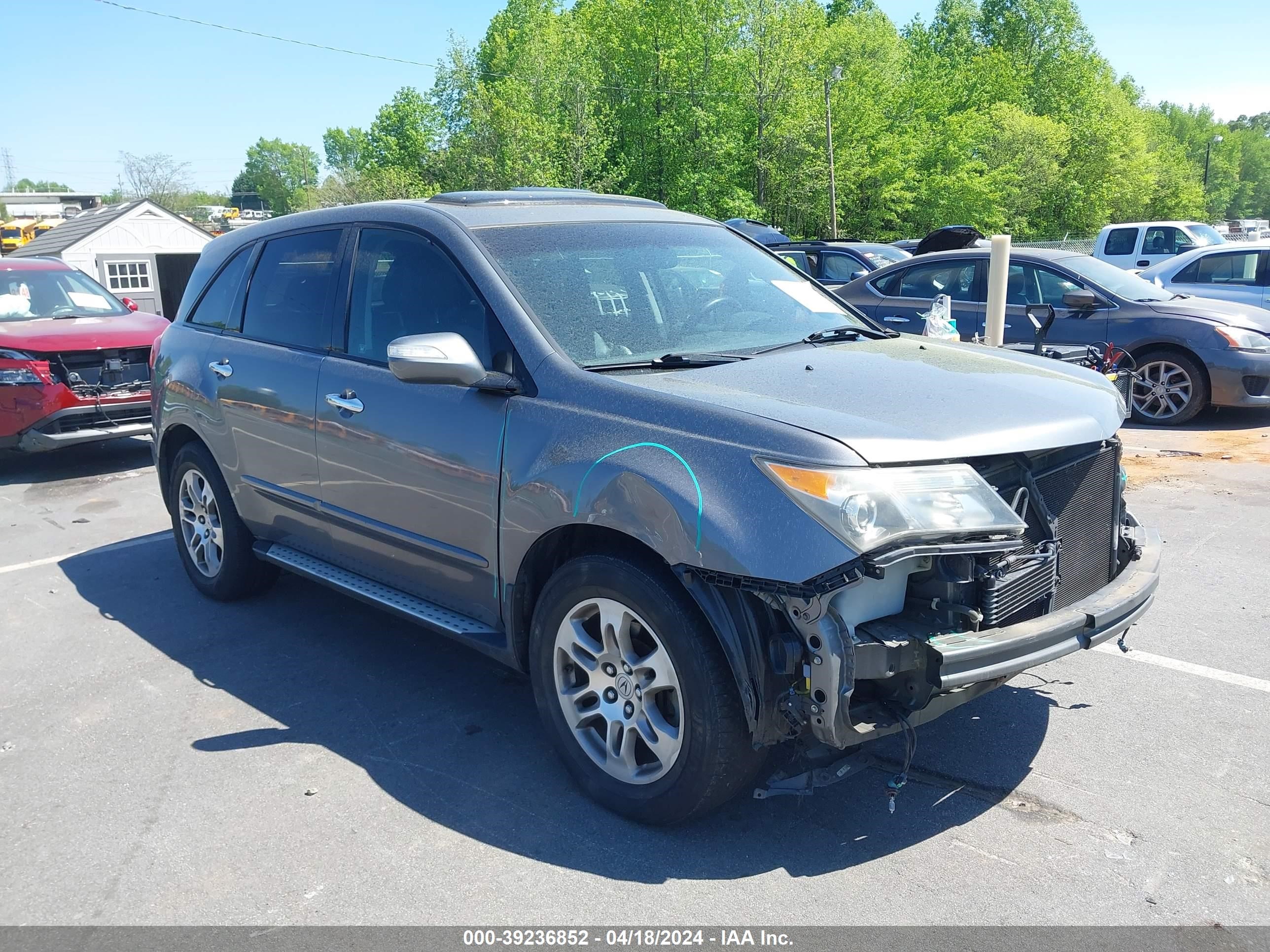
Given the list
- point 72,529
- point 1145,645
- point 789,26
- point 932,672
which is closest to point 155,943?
point 932,672

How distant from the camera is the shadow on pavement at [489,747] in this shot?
122 inches

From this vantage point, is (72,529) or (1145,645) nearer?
(1145,645)

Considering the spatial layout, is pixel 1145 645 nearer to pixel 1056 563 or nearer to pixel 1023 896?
pixel 1056 563

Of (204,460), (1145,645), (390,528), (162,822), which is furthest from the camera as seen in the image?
(204,460)

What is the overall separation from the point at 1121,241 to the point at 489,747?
69.6 ft

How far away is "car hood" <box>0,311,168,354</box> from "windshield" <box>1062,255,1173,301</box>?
8.62 metres

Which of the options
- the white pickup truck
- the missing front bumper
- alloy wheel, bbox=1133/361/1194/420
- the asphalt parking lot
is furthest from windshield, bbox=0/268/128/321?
→ the white pickup truck

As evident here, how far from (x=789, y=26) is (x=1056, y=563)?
161 ft

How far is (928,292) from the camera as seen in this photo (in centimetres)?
1073

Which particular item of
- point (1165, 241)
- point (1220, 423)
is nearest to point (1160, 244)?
point (1165, 241)

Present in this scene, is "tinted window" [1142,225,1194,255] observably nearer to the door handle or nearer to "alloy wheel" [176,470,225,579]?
"alloy wheel" [176,470,225,579]

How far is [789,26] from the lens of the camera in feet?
154

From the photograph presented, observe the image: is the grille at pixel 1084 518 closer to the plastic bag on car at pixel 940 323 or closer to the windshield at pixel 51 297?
the plastic bag on car at pixel 940 323

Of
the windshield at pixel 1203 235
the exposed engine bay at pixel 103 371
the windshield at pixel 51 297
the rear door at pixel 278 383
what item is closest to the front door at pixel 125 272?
the windshield at pixel 51 297
